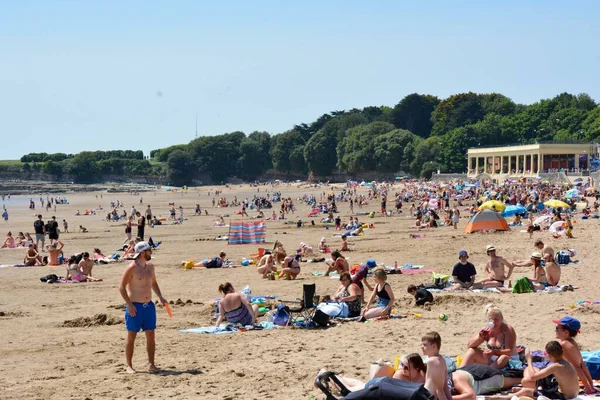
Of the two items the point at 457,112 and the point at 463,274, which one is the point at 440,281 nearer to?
the point at 463,274

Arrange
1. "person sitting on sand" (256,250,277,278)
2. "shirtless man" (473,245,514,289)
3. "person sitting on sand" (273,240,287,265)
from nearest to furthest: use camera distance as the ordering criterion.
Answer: "shirtless man" (473,245,514,289), "person sitting on sand" (256,250,277,278), "person sitting on sand" (273,240,287,265)

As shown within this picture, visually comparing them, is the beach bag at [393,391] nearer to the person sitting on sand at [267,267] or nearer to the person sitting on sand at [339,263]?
the person sitting on sand at [339,263]

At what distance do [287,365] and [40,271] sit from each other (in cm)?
1268

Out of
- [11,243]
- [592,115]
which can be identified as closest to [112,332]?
[11,243]

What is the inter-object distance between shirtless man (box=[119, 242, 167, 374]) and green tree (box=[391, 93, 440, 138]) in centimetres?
11486

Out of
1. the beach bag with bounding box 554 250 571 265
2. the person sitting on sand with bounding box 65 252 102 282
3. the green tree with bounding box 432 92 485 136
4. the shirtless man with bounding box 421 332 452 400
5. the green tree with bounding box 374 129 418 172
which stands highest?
the green tree with bounding box 432 92 485 136

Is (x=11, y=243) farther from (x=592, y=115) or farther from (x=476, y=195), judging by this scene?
(x=592, y=115)

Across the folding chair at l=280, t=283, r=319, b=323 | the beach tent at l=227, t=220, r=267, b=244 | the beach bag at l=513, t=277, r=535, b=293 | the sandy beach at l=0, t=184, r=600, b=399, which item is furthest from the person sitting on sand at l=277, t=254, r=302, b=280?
the beach tent at l=227, t=220, r=267, b=244

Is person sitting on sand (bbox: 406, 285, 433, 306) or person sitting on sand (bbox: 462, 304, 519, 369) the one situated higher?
person sitting on sand (bbox: 462, 304, 519, 369)

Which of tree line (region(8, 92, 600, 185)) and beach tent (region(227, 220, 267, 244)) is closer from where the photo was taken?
beach tent (region(227, 220, 267, 244))

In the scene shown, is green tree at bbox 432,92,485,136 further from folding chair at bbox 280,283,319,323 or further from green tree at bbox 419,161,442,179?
folding chair at bbox 280,283,319,323

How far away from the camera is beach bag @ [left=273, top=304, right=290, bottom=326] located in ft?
35.3

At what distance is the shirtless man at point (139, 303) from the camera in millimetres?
8281

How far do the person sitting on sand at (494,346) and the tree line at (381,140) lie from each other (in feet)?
265
